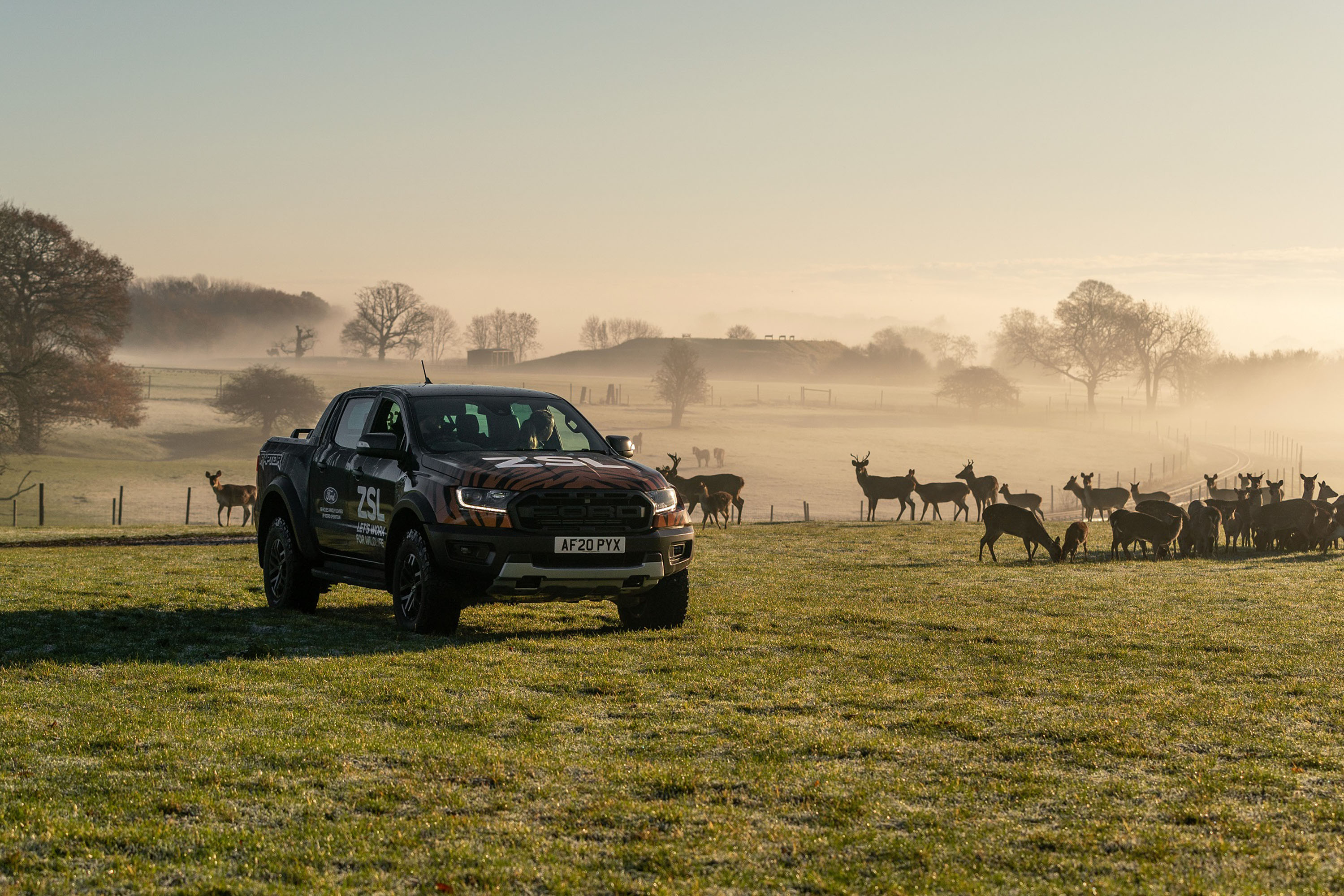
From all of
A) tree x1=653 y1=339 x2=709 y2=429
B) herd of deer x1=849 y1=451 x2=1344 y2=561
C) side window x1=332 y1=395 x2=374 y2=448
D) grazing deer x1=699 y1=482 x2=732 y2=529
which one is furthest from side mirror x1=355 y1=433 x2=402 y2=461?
tree x1=653 y1=339 x2=709 y2=429

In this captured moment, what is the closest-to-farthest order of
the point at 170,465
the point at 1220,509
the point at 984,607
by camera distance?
the point at 984,607 → the point at 1220,509 → the point at 170,465

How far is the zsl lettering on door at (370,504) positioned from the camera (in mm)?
12320

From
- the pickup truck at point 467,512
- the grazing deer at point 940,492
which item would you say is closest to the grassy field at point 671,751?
the pickup truck at point 467,512

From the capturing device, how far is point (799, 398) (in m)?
148

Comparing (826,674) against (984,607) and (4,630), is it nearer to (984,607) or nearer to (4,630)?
(984,607)

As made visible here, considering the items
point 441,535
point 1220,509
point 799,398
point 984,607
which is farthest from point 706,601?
point 799,398

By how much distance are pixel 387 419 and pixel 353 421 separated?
2.41 ft

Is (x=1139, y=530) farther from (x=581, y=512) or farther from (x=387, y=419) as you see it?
(x=387, y=419)

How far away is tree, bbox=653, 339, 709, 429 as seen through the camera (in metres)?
108

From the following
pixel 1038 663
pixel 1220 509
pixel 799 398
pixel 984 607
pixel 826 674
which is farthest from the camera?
pixel 799 398

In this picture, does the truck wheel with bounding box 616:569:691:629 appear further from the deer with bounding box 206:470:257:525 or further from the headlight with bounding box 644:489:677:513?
the deer with bounding box 206:470:257:525

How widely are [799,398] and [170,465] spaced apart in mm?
89681

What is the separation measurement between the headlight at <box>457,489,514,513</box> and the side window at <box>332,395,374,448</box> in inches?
106

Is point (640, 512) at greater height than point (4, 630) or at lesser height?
greater
